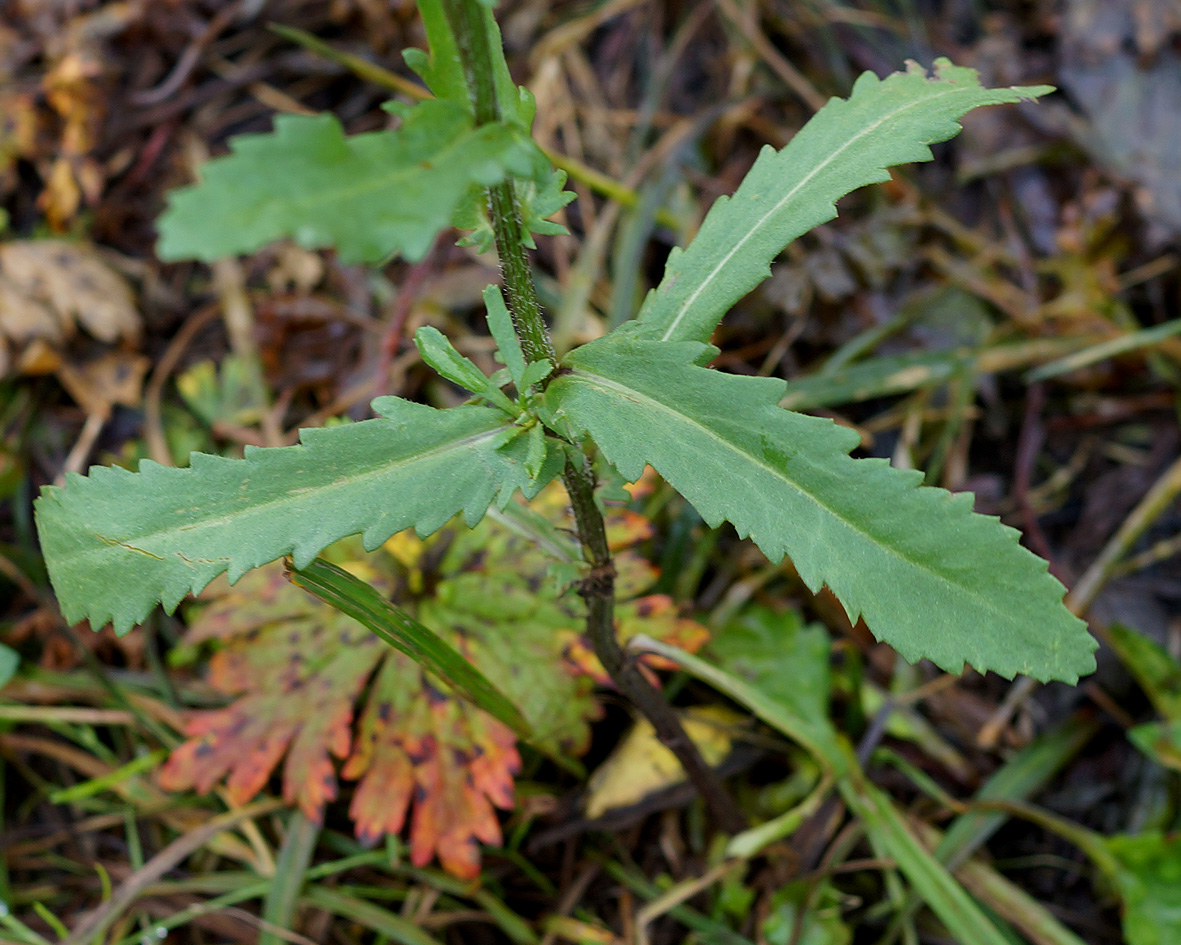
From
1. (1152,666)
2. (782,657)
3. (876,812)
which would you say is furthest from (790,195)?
(1152,666)

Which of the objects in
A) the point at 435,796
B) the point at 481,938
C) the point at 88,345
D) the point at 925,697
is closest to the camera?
the point at 435,796

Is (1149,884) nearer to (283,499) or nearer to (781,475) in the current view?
(781,475)

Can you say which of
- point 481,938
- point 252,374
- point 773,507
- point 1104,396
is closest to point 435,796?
point 481,938

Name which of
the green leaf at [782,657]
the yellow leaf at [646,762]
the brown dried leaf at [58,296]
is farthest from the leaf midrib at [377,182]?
the brown dried leaf at [58,296]

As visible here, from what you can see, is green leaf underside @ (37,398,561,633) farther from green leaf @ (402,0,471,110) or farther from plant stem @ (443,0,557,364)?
green leaf @ (402,0,471,110)

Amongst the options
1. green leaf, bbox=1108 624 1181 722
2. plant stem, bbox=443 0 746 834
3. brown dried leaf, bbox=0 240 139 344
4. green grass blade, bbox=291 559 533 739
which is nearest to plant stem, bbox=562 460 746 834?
plant stem, bbox=443 0 746 834

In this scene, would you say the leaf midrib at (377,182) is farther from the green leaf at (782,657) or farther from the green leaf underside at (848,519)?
the green leaf at (782,657)

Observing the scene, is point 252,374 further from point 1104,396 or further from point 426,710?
point 1104,396
